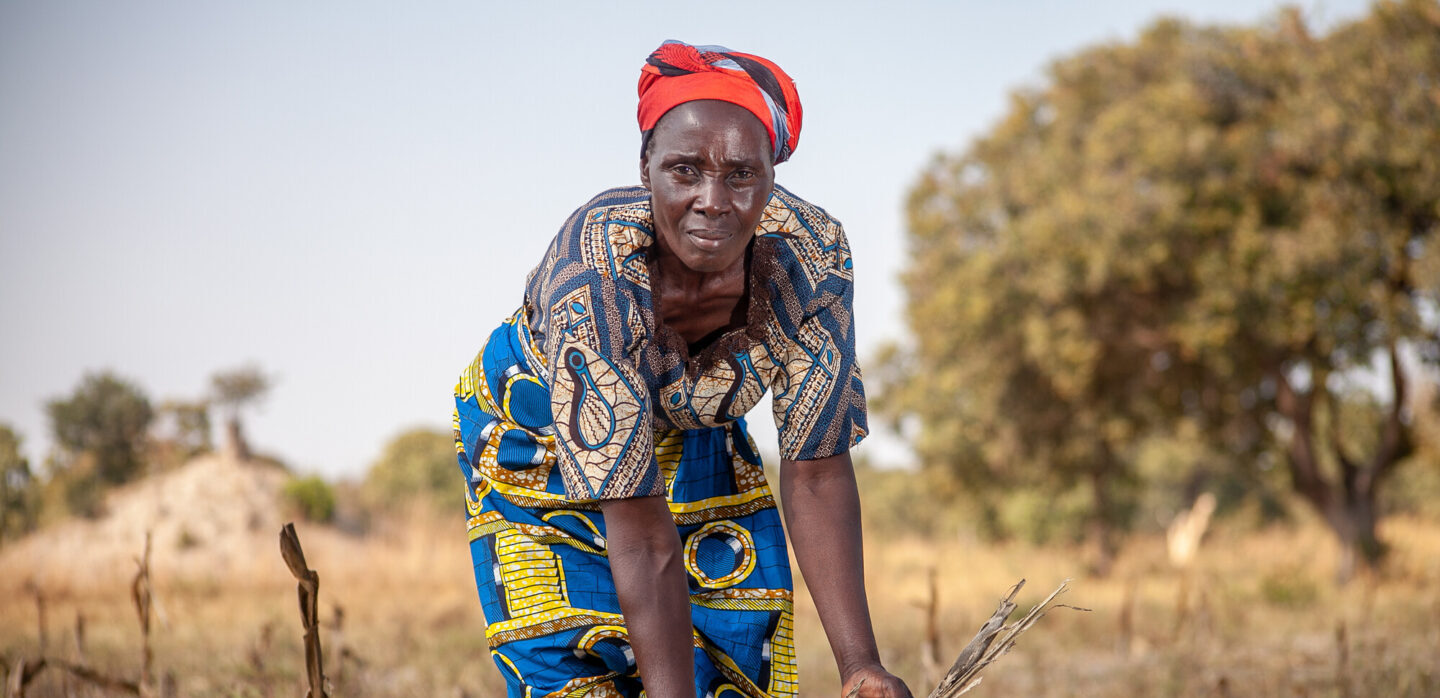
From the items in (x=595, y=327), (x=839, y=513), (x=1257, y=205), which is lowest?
(x=839, y=513)

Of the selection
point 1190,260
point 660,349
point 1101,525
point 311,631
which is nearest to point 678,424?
point 660,349

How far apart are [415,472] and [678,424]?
17.1 meters

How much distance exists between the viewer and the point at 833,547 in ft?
6.75

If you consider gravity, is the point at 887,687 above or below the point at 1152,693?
above

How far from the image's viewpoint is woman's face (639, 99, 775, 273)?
1.87 metres

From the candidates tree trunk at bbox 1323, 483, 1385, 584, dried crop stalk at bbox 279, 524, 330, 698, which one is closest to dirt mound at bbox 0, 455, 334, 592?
dried crop stalk at bbox 279, 524, 330, 698

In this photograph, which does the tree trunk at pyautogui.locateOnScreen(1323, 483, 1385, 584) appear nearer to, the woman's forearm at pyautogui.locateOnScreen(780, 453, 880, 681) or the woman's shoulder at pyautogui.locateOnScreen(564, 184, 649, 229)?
the woman's forearm at pyautogui.locateOnScreen(780, 453, 880, 681)

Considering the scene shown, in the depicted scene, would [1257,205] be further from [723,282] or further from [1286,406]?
[723,282]

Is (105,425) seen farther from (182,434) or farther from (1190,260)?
(1190,260)

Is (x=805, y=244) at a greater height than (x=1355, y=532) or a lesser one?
greater

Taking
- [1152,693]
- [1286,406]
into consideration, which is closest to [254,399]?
[1152,693]

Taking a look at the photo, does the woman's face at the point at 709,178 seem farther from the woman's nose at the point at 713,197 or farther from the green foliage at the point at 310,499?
the green foliage at the point at 310,499

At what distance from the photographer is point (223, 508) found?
10.8 m

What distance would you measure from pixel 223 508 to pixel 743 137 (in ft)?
33.4
